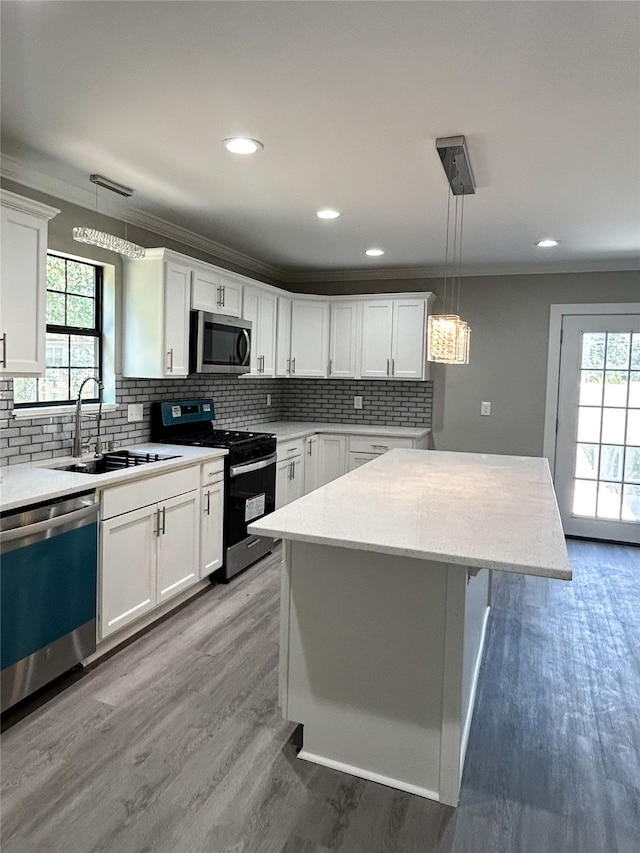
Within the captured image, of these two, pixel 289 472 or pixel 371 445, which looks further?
pixel 371 445

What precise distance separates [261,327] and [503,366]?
2184mm

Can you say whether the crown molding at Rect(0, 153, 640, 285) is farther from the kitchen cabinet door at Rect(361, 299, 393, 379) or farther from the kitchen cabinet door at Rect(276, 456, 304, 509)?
the kitchen cabinet door at Rect(276, 456, 304, 509)

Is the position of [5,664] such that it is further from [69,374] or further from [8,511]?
[69,374]

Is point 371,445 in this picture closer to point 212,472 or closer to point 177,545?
point 212,472

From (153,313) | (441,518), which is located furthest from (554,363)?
(441,518)

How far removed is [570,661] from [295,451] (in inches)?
103

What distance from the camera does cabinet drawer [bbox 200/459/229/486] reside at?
11.4 ft

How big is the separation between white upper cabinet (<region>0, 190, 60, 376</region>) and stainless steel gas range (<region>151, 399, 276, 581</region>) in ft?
4.46

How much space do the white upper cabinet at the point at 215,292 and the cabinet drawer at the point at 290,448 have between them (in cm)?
107

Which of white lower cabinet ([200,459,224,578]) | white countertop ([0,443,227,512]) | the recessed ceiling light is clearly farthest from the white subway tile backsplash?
the recessed ceiling light

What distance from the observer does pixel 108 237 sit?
2.80 m

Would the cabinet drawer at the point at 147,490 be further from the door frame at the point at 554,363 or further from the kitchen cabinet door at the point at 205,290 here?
the door frame at the point at 554,363

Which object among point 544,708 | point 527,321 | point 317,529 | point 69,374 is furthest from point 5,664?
point 527,321

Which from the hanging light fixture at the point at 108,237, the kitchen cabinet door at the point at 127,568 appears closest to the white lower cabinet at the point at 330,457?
the kitchen cabinet door at the point at 127,568
